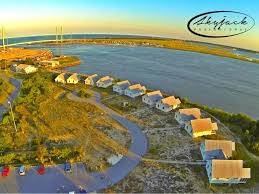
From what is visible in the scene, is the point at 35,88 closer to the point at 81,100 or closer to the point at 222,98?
the point at 81,100

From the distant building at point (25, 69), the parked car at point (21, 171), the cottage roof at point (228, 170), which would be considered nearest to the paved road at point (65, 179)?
the parked car at point (21, 171)

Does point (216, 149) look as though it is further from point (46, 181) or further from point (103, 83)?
point (103, 83)

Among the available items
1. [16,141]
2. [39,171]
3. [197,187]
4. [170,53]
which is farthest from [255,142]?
[170,53]

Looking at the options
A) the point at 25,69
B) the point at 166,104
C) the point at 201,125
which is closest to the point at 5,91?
the point at 25,69

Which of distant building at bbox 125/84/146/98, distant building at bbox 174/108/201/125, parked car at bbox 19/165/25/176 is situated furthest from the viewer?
distant building at bbox 125/84/146/98

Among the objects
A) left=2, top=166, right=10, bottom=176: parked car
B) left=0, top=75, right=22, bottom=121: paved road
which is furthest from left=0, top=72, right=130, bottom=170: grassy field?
left=0, top=75, right=22, bottom=121: paved road

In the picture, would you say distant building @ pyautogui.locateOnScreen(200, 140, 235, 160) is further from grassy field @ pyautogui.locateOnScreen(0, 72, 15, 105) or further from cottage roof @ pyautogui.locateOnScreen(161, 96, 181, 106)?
grassy field @ pyautogui.locateOnScreen(0, 72, 15, 105)
